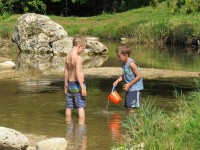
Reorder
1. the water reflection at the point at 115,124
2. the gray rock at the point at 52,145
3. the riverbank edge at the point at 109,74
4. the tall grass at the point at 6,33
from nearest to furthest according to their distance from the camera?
the gray rock at the point at 52,145 → the water reflection at the point at 115,124 → the riverbank edge at the point at 109,74 → the tall grass at the point at 6,33

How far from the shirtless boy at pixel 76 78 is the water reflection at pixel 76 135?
0.36 meters

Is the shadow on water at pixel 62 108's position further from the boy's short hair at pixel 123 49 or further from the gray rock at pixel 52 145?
the boy's short hair at pixel 123 49

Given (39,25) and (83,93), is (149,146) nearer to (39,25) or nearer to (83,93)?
(83,93)

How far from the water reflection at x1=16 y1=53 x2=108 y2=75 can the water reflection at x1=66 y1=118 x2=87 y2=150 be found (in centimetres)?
1125

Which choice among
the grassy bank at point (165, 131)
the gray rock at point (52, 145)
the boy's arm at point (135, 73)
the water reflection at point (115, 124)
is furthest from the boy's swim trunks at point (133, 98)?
the gray rock at point (52, 145)

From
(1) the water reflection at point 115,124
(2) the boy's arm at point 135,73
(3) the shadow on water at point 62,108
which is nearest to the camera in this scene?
(1) the water reflection at point 115,124

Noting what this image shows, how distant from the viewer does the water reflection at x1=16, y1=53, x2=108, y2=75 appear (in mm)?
25688

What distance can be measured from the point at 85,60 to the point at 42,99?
1390 centimetres

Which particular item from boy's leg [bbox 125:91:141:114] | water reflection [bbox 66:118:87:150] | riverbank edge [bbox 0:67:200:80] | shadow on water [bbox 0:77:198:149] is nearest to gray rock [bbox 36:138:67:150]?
water reflection [bbox 66:118:87:150]

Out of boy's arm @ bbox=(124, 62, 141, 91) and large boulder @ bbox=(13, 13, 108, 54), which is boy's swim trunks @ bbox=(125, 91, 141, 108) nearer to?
boy's arm @ bbox=(124, 62, 141, 91)

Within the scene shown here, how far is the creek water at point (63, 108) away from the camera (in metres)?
11.7

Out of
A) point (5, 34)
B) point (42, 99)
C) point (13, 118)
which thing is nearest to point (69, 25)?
point (5, 34)

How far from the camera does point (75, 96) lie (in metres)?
12.8

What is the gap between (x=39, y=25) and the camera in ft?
118
